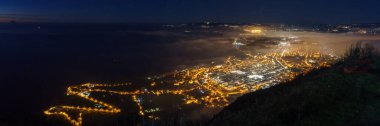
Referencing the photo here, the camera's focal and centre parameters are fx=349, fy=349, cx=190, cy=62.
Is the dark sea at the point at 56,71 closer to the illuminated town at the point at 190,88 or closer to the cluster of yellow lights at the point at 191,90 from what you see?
the cluster of yellow lights at the point at 191,90

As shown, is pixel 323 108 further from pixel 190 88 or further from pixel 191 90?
pixel 190 88

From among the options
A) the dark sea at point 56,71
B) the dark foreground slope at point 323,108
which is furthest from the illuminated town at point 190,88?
the dark foreground slope at point 323,108

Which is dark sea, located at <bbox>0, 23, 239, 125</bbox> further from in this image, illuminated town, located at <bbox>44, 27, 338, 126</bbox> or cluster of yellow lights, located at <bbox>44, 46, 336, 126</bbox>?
illuminated town, located at <bbox>44, 27, 338, 126</bbox>

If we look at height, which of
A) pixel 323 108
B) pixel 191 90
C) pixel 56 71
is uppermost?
pixel 323 108

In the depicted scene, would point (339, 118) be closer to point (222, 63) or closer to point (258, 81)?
point (258, 81)

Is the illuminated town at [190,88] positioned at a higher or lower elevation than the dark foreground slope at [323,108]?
lower

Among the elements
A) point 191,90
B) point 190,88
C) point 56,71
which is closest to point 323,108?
point 191,90

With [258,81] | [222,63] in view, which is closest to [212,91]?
[258,81]

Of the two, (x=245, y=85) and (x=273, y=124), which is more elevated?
(x=273, y=124)

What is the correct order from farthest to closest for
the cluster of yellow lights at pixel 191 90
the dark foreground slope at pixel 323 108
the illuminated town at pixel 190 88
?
the cluster of yellow lights at pixel 191 90
the illuminated town at pixel 190 88
the dark foreground slope at pixel 323 108

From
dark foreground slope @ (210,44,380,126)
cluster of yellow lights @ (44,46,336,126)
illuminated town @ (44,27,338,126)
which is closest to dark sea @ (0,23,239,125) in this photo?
cluster of yellow lights @ (44,46,336,126)

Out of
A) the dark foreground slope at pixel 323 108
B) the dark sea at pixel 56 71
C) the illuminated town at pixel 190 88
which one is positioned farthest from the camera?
the dark sea at pixel 56 71
